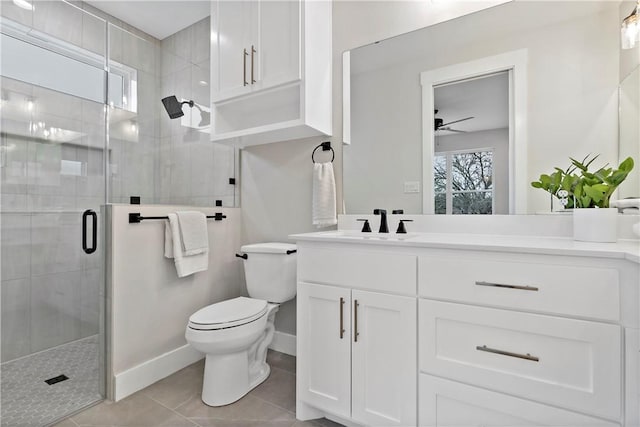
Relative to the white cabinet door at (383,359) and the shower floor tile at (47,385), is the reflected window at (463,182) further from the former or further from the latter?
the shower floor tile at (47,385)

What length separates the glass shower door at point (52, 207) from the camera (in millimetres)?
1666

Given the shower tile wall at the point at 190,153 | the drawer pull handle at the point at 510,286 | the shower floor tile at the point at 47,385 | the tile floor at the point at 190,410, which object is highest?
the shower tile wall at the point at 190,153

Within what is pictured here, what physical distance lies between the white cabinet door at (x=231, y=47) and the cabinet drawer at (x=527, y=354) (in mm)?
1698

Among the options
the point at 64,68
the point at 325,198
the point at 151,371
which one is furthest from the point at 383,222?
the point at 64,68

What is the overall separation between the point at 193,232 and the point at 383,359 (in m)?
1.37

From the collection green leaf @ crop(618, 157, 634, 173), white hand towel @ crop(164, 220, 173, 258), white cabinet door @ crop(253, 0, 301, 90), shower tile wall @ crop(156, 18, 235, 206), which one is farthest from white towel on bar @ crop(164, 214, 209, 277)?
green leaf @ crop(618, 157, 634, 173)

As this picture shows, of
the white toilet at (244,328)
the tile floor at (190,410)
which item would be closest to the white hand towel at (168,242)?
the white toilet at (244,328)

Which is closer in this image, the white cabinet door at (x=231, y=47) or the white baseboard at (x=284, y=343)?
the white cabinet door at (x=231, y=47)

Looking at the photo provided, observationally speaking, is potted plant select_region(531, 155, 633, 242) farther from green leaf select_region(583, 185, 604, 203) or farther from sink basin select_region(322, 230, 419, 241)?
sink basin select_region(322, 230, 419, 241)

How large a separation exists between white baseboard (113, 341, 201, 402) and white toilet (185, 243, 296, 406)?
0.38 metres

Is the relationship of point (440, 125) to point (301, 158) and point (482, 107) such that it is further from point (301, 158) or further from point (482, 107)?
point (301, 158)

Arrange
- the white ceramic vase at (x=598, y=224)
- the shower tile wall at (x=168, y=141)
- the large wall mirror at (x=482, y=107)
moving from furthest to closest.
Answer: the shower tile wall at (x=168, y=141)
the large wall mirror at (x=482, y=107)
the white ceramic vase at (x=598, y=224)

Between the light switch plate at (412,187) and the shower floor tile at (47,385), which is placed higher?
the light switch plate at (412,187)

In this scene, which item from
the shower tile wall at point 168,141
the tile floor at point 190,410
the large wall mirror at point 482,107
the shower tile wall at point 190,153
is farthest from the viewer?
the shower tile wall at point 190,153
